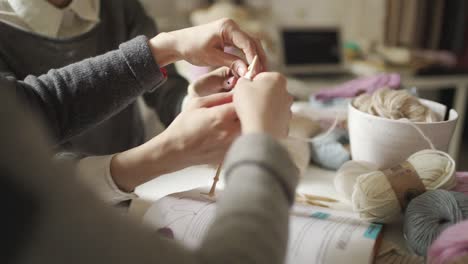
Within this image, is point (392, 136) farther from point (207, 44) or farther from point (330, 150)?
point (207, 44)

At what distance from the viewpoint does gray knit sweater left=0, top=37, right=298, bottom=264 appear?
0.67ft

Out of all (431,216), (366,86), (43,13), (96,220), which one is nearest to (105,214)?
(96,220)

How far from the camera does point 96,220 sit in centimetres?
22

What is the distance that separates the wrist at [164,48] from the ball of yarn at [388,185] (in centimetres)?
32

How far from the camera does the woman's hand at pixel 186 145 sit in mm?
445

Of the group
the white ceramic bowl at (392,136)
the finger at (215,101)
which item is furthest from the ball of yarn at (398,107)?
the finger at (215,101)

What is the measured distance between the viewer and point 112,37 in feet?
2.69

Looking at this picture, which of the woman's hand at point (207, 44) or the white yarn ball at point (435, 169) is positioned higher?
the woman's hand at point (207, 44)

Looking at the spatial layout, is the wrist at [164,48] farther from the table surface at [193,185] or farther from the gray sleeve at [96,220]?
the gray sleeve at [96,220]

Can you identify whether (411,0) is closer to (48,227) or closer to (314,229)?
(314,229)

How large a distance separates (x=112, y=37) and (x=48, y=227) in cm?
67

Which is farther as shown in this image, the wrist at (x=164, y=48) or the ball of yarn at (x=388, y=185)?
the wrist at (x=164, y=48)

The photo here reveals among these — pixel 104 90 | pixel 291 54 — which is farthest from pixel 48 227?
pixel 291 54

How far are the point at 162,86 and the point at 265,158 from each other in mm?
613
